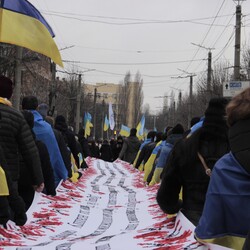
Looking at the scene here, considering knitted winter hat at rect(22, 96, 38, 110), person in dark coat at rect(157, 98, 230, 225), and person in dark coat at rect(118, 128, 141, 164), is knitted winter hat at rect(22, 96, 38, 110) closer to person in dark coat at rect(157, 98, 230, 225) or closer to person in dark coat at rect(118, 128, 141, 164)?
person in dark coat at rect(157, 98, 230, 225)

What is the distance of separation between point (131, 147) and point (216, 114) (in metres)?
16.2

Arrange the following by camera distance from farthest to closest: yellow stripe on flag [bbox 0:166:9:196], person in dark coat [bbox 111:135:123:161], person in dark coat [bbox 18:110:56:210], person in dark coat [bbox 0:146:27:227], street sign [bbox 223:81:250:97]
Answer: person in dark coat [bbox 111:135:123:161], street sign [bbox 223:81:250:97], person in dark coat [bbox 18:110:56:210], person in dark coat [bbox 0:146:27:227], yellow stripe on flag [bbox 0:166:9:196]

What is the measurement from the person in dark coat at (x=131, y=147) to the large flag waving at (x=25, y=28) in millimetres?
12951

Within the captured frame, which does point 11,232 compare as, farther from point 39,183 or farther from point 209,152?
point 209,152

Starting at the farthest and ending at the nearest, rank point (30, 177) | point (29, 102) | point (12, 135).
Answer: point (29, 102) < point (30, 177) < point (12, 135)

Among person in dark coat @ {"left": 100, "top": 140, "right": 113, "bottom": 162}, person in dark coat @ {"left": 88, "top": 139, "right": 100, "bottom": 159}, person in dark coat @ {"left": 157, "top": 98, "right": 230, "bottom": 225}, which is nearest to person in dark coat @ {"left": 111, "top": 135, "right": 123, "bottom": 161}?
person in dark coat @ {"left": 100, "top": 140, "right": 113, "bottom": 162}

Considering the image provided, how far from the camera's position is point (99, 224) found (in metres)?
6.96

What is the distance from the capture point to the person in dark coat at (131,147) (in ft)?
66.0

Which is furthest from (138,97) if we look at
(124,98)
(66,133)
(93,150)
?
(66,133)

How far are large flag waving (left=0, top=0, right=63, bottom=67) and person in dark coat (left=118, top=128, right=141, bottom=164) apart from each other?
12951 mm

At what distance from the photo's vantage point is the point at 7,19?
6.73 metres

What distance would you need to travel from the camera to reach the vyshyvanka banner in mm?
4656

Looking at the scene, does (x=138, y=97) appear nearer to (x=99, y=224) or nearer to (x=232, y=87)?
(x=232, y=87)

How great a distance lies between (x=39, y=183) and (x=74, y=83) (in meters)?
51.9
